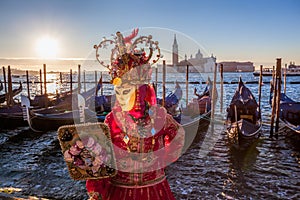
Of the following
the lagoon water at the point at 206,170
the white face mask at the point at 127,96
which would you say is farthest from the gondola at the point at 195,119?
the white face mask at the point at 127,96

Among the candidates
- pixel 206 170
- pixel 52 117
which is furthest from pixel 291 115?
pixel 52 117

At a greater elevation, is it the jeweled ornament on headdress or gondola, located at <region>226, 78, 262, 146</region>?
the jeweled ornament on headdress

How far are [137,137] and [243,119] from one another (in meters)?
7.09

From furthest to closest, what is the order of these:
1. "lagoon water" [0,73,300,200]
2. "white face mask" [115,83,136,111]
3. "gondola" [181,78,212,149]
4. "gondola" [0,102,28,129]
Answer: "gondola" [0,102,28,129]
"gondola" [181,78,212,149]
"lagoon water" [0,73,300,200]
"white face mask" [115,83,136,111]

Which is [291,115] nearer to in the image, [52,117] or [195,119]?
[195,119]

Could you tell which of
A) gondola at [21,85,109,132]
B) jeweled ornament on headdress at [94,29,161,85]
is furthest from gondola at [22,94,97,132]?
jeweled ornament on headdress at [94,29,161,85]

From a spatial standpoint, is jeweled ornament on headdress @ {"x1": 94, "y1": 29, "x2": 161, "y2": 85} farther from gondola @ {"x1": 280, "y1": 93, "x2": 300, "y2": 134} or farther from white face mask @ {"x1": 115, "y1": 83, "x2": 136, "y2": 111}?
gondola @ {"x1": 280, "y1": 93, "x2": 300, "y2": 134}

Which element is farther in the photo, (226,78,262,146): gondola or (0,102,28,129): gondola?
(0,102,28,129): gondola

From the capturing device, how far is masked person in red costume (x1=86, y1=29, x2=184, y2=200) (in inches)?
68.1

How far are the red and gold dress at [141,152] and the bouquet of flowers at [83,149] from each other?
0.19m

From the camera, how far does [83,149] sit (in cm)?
151

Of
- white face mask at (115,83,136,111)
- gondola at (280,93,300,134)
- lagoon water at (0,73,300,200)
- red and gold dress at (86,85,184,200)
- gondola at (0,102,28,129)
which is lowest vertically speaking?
lagoon water at (0,73,300,200)

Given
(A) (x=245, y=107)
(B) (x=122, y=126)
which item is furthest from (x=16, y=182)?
(A) (x=245, y=107)

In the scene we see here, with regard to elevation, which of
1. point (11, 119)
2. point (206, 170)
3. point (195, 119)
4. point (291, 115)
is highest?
point (291, 115)
